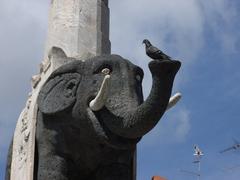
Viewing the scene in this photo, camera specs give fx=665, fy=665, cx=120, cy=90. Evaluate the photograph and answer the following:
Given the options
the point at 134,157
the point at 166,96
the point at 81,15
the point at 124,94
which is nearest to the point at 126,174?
the point at 134,157

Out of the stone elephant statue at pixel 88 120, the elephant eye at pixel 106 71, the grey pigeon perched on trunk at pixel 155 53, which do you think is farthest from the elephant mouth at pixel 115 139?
the grey pigeon perched on trunk at pixel 155 53

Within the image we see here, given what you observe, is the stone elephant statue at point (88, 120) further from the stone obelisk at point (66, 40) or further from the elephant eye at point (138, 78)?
the stone obelisk at point (66, 40)

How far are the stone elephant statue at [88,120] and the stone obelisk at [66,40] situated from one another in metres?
0.23

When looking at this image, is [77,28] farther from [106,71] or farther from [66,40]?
[106,71]

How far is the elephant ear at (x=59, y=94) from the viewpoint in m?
6.38

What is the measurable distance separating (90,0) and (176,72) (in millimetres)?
2164

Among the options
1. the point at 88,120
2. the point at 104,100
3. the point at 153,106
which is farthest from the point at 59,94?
the point at 153,106

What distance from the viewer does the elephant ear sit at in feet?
20.9

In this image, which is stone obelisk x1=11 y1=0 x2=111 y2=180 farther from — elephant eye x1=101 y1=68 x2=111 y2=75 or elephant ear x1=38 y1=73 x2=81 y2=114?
elephant eye x1=101 y1=68 x2=111 y2=75

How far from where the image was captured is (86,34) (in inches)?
282

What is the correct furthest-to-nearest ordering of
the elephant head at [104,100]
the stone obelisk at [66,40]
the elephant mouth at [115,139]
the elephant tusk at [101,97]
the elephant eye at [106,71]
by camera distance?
the stone obelisk at [66,40] < the elephant eye at [106,71] < the elephant mouth at [115,139] < the elephant tusk at [101,97] < the elephant head at [104,100]

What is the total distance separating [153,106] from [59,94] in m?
1.27

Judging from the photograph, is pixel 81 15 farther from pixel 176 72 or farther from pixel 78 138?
pixel 176 72

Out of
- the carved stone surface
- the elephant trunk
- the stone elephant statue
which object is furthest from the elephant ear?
the elephant trunk
